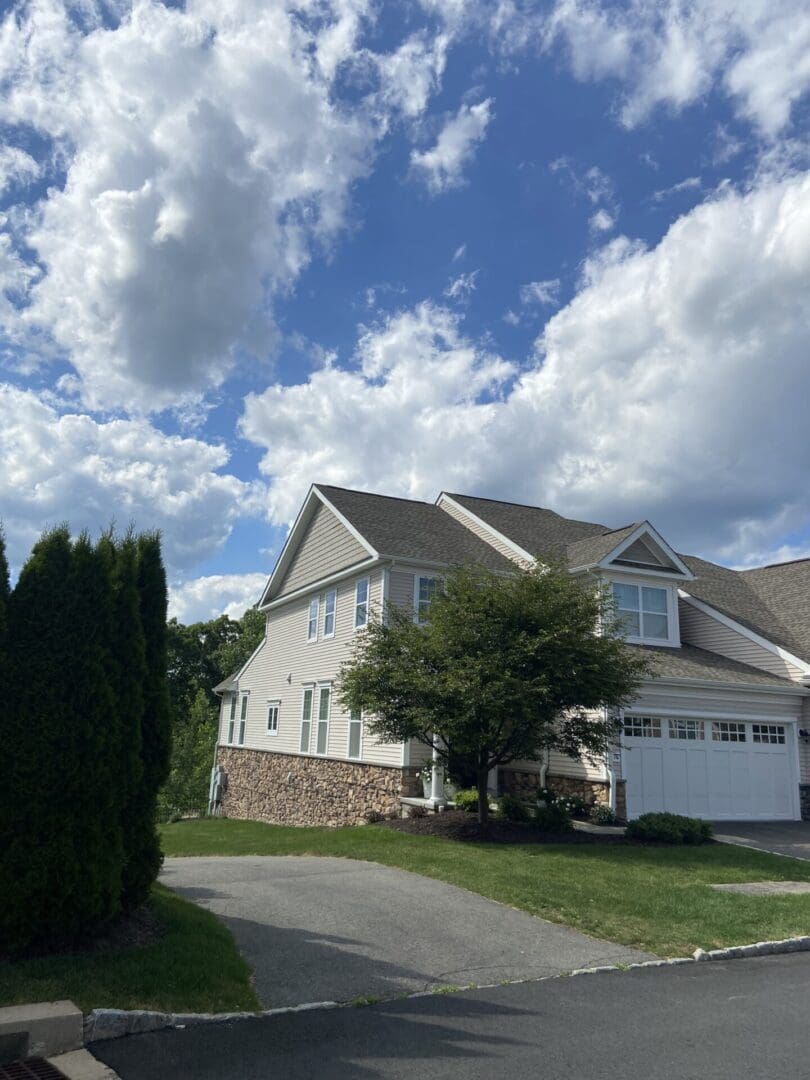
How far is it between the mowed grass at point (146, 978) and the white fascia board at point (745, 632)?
17403 millimetres

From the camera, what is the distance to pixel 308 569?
26.0m

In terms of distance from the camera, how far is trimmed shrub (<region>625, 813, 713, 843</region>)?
15.3m

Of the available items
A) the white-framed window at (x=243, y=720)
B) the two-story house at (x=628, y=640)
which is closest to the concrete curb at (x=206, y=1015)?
the two-story house at (x=628, y=640)

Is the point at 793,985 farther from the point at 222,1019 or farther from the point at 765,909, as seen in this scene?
the point at 222,1019

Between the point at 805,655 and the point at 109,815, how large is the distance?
62.4 feet

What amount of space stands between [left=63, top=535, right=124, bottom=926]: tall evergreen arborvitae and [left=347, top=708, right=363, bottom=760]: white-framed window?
1448 centimetres

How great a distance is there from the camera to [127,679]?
7.21 metres

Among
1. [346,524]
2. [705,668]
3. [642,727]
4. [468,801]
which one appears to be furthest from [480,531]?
[468,801]

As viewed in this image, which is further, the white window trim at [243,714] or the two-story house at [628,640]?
the white window trim at [243,714]

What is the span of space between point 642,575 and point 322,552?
955cm

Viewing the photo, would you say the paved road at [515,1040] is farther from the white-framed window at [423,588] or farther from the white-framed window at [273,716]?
the white-framed window at [273,716]

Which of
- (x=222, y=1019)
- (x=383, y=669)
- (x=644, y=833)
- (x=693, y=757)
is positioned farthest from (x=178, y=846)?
(x=222, y=1019)

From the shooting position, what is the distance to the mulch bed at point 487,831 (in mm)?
15047

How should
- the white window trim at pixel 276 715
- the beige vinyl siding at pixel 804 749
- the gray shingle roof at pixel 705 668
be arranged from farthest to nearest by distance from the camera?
the white window trim at pixel 276 715 < the beige vinyl siding at pixel 804 749 < the gray shingle roof at pixel 705 668
